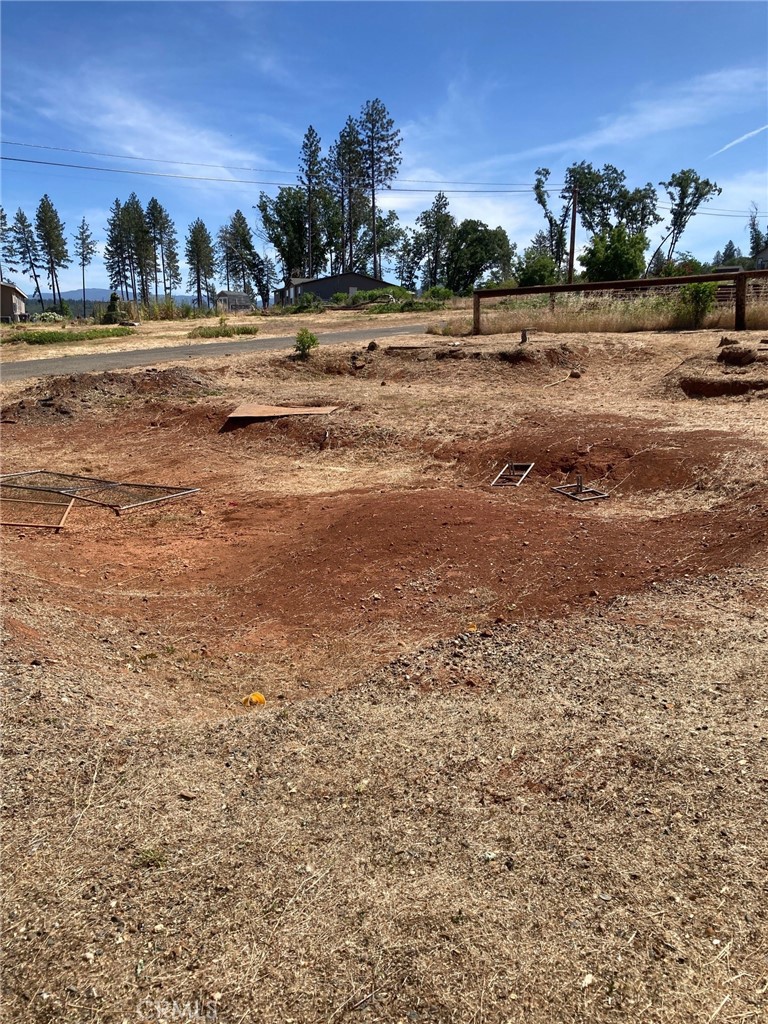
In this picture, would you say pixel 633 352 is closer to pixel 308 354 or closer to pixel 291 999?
pixel 308 354

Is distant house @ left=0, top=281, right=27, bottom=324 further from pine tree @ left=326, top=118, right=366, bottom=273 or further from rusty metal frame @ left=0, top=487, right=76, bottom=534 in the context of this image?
rusty metal frame @ left=0, top=487, right=76, bottom=534

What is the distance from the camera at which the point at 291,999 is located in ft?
5.95

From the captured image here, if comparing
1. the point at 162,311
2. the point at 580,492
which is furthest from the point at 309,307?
the point at 580,492

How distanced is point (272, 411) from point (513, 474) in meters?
4.78

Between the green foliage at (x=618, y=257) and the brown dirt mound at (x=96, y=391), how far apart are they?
3390 cm

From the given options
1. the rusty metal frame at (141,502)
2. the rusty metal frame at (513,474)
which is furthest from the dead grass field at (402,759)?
the rusty metal frame at (141,502)

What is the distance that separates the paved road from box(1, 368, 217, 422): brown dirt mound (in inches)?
117

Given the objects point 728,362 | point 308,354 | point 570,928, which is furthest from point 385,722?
point 308,354

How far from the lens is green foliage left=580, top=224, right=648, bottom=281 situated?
41.1 metres

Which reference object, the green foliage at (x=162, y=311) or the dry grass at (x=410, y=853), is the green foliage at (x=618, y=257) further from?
the dry grass at (x=410, y=853)

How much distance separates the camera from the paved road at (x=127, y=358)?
17.6m

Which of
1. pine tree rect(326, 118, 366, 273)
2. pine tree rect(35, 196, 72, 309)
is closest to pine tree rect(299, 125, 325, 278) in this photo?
pine tree rect(326, 118, 366, 273)

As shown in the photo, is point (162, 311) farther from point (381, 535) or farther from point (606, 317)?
point (381, 535)

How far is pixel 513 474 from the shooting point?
7.85 metres
